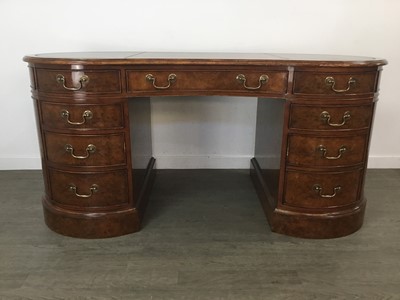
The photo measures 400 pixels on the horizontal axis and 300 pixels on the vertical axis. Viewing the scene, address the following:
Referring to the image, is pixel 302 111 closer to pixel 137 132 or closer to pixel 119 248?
pixel 137 132

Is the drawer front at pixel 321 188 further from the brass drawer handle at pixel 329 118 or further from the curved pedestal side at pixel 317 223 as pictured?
the brass drawer handle at pixel 329 118

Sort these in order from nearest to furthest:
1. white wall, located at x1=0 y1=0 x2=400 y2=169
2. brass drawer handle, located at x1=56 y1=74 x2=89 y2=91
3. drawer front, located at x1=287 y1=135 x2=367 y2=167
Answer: brass drawer handle, located at x1=56 y1=74 x2=89 y2=91 < drawer front, located at x1=287 y1=135 x2=367 y2=167 < white wall, located at x1=0 y1=0 x2=400 y2=169

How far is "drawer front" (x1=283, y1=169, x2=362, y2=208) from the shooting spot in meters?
1.61

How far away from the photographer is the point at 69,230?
1658 mm

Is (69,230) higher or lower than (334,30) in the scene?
lower

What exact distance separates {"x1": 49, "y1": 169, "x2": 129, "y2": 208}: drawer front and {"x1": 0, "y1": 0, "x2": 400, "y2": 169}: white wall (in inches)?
33.3

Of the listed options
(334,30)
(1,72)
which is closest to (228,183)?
(334,30)

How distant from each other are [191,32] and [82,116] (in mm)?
1025

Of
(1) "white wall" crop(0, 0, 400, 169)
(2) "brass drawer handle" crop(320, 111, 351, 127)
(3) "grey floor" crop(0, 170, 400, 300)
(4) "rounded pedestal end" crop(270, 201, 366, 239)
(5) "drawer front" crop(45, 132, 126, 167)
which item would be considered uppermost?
(1) "white wall" crop(0, 0, 400, 169)

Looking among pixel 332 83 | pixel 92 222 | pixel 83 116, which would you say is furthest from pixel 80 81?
pixel 332 83

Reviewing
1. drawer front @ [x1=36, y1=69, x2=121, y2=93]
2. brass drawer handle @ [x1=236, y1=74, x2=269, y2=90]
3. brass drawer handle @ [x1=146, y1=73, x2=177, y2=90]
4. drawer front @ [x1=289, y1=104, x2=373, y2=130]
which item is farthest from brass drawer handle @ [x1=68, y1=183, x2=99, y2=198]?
drawer front @ [x1=289, y1=104, x2=373, y2=130]

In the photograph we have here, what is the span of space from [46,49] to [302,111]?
1.68 metres

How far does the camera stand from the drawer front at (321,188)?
1.61m

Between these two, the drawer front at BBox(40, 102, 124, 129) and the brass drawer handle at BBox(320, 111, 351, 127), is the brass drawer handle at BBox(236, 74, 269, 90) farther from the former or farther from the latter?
the drawer front at BBox(40, 102, 124, 129)
